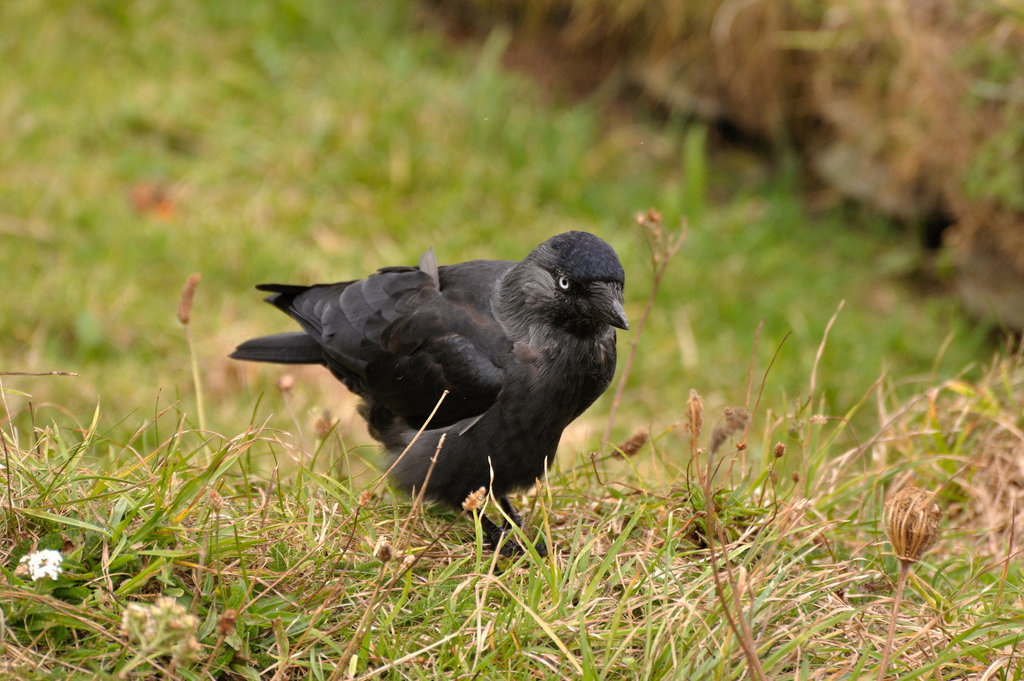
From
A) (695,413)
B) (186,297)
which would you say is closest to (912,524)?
(695,413)

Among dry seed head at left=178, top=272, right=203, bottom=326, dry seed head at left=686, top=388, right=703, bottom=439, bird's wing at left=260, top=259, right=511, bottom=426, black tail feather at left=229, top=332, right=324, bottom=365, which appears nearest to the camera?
dry seed head at left=686, top=388, right=703, bottom=439

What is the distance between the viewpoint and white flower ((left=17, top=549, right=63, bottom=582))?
1.97m

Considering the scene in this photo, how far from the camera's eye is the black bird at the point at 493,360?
286 cm

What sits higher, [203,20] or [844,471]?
[203,20]

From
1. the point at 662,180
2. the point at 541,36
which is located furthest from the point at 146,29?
the point at 662,180

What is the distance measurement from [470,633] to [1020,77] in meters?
4.28

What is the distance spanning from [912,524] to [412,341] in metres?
1.65

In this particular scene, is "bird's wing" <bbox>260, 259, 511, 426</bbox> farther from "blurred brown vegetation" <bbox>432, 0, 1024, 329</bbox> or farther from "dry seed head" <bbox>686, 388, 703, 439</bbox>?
"blurred brown vegetation" <bbox>432, 0, 1024, 329</bbox>

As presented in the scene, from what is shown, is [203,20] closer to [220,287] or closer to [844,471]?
[220,287]

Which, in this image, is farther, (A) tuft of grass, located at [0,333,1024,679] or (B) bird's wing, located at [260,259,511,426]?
(B) bird's wing, located at [260,259,511,426]

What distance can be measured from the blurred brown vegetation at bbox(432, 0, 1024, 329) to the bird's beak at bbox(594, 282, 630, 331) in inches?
101

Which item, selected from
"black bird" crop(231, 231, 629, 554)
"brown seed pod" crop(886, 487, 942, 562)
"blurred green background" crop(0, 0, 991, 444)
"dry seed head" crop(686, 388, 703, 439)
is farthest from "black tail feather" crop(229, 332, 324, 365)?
"brown seed pod" crop(886, 487, 942, 562)

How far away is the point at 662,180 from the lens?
638cm

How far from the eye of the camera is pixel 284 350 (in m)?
3.55
